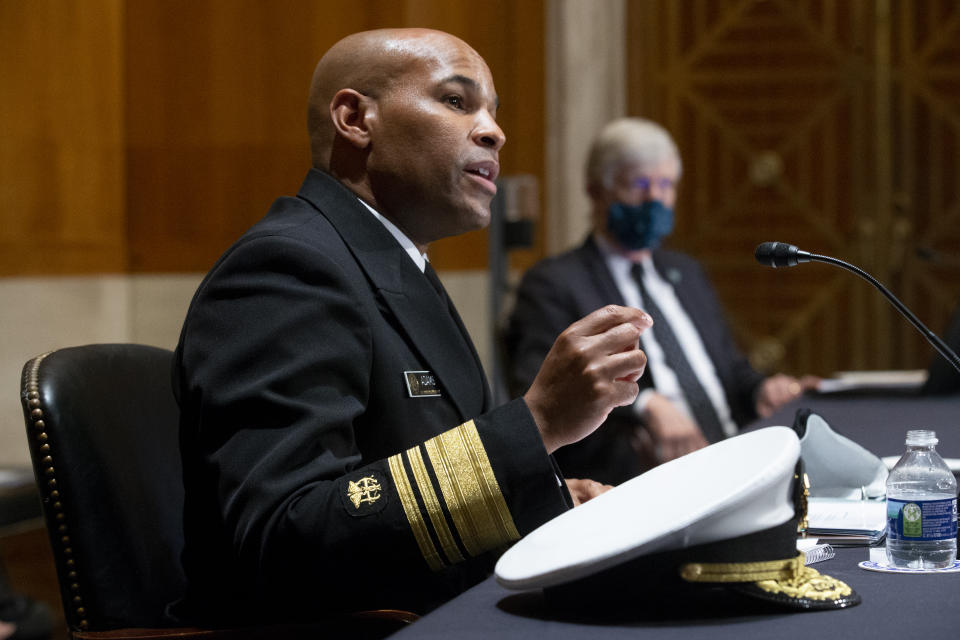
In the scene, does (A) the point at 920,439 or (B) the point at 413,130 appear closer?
(A) the point at 920,439

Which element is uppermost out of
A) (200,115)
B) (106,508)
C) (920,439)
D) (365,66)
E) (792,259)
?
(365,66)

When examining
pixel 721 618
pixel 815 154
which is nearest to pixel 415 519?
pixel 721 618

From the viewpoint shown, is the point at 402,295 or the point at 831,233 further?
the point at 831,233

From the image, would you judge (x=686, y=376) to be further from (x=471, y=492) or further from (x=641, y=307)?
(x=471, y=492)

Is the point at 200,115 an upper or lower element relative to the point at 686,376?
upper

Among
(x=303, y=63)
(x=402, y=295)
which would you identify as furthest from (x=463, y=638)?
(x=303, y=63)

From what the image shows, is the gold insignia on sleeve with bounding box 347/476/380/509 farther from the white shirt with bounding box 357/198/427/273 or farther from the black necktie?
the black necktie

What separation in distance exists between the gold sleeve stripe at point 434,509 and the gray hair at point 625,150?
2522 mm

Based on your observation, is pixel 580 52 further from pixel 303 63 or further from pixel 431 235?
pixel 431 235

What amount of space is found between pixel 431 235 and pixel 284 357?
16.6 inches

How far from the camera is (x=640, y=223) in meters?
3.60

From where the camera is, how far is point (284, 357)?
4.50 feet

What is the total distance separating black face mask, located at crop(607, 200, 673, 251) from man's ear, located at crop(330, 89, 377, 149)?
200 centimetres

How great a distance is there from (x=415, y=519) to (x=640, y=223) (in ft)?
7.98
